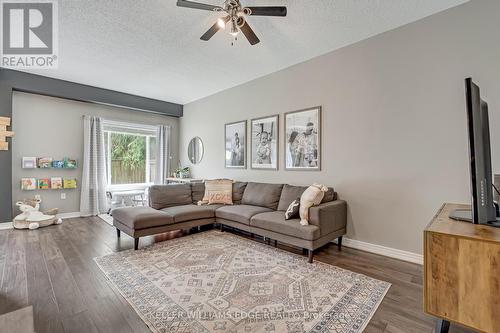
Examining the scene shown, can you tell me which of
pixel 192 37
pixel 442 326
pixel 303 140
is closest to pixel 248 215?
pixel 303 140

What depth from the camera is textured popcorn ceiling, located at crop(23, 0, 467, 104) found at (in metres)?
2.46

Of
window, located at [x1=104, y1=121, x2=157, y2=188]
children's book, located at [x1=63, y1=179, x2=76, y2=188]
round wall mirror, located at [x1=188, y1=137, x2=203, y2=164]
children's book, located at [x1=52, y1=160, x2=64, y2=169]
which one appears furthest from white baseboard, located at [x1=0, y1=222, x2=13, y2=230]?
round wall mirror, located at [x1=188, y1=137, x2=203, y2=164]

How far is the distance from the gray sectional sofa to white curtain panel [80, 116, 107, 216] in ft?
6.93

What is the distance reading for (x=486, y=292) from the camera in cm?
117

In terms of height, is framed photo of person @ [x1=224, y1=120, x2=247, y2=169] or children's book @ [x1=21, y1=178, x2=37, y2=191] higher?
framed photo of person @ [x1=224, y1=120, x2=247, y2=169]

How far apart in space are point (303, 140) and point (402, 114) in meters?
1.38

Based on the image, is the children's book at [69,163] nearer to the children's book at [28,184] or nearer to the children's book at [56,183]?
the children's book at [56,183]

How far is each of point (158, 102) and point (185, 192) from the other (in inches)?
120

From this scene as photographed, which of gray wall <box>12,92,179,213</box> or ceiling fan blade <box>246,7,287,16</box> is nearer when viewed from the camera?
ceiling fan blade <box>246,7,287,16</box>

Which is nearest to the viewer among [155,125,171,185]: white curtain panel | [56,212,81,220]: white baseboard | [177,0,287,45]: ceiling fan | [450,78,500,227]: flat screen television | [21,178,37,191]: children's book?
[450,78,500,227]: flat screen television

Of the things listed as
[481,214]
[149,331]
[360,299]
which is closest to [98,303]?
[149,331]

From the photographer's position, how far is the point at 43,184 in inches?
180

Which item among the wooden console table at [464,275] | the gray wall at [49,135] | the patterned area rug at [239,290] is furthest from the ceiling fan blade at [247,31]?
the gray wall at [49,135]

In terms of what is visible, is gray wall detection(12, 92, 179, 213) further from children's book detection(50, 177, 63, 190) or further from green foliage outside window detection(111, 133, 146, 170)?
green foliage outside window detection(111, 133, 146, 170)
